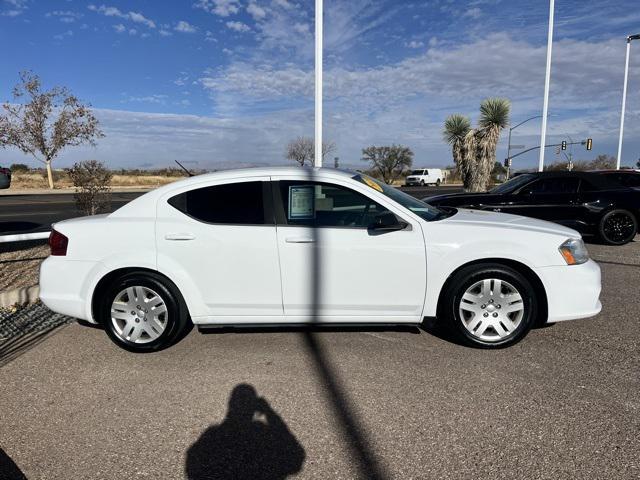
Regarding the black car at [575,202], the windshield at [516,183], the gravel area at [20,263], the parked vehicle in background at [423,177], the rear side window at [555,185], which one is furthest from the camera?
the parked vehicle in background at [423,177]

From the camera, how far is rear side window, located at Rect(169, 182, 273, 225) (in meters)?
4.14

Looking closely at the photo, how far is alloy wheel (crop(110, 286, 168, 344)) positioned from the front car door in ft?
3.56

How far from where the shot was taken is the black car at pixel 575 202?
9.30m

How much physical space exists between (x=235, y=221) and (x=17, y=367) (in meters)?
2.13

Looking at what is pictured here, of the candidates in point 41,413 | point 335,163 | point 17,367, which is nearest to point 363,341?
point 41,413

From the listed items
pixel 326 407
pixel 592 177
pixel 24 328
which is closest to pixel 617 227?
pixel 592 177

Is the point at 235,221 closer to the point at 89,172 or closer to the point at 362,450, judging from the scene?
the point at 362,450

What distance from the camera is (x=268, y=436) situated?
9.55ft

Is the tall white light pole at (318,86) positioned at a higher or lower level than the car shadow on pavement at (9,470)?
higher

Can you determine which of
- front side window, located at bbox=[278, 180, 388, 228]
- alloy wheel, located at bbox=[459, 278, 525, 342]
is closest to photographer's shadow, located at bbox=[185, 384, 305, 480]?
front side window, located at bbox=[278, 180, 388, 228]

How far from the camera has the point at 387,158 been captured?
62.5m

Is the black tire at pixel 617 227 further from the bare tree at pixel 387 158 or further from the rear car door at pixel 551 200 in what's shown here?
the bare tree at pixel 387 158

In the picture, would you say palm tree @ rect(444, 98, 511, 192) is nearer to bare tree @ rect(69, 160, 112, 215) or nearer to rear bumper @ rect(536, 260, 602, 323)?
bare tree @ rect(69, 160, 112, 215)

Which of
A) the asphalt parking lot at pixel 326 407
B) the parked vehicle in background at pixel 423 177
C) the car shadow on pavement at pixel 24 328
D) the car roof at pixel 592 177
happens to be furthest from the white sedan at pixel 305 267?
the parked vehicle in background at pixel 423 177
